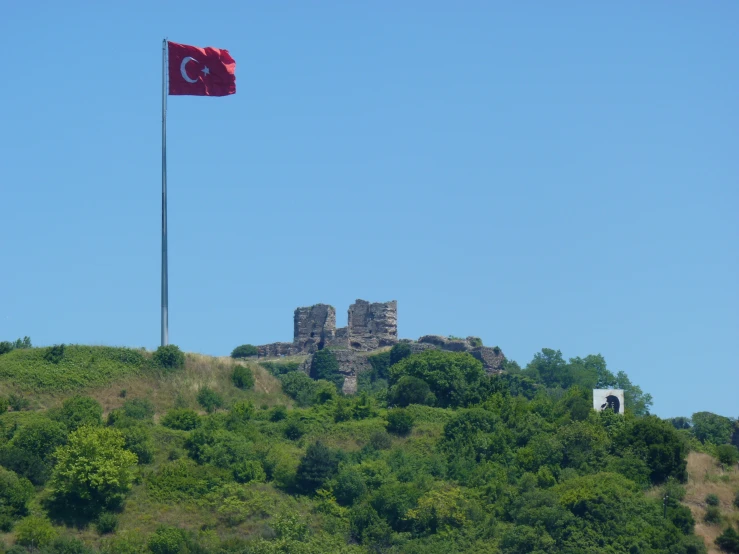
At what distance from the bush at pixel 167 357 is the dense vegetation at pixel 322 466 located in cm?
9

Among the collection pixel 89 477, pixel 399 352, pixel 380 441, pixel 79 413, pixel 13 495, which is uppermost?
pixel 399 352

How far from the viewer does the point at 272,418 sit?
7381 centimetres

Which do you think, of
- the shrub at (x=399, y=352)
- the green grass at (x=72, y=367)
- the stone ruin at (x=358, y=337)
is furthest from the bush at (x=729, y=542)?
the shrub at (x=399, y=352)

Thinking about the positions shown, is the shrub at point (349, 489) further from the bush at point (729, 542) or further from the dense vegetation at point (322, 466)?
the bush at point (729, 542)

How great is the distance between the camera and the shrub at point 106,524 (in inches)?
2375

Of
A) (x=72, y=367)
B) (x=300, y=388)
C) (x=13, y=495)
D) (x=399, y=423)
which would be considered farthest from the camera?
(x=300, y=388)

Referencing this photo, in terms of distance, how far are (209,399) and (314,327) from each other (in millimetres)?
30092

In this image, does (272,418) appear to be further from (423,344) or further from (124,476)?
(423,344)

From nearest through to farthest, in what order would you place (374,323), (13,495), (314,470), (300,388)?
1. (13,495)
2. (314,470)
3. (300,388)
4. (374,323)

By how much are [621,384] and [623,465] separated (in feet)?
149

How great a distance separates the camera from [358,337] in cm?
10462

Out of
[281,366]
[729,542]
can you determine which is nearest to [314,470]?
[729,542]

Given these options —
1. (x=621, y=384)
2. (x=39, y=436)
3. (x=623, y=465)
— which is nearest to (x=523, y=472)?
(x=623, y=465)

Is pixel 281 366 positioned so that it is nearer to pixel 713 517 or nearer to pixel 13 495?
pixel 13 495
